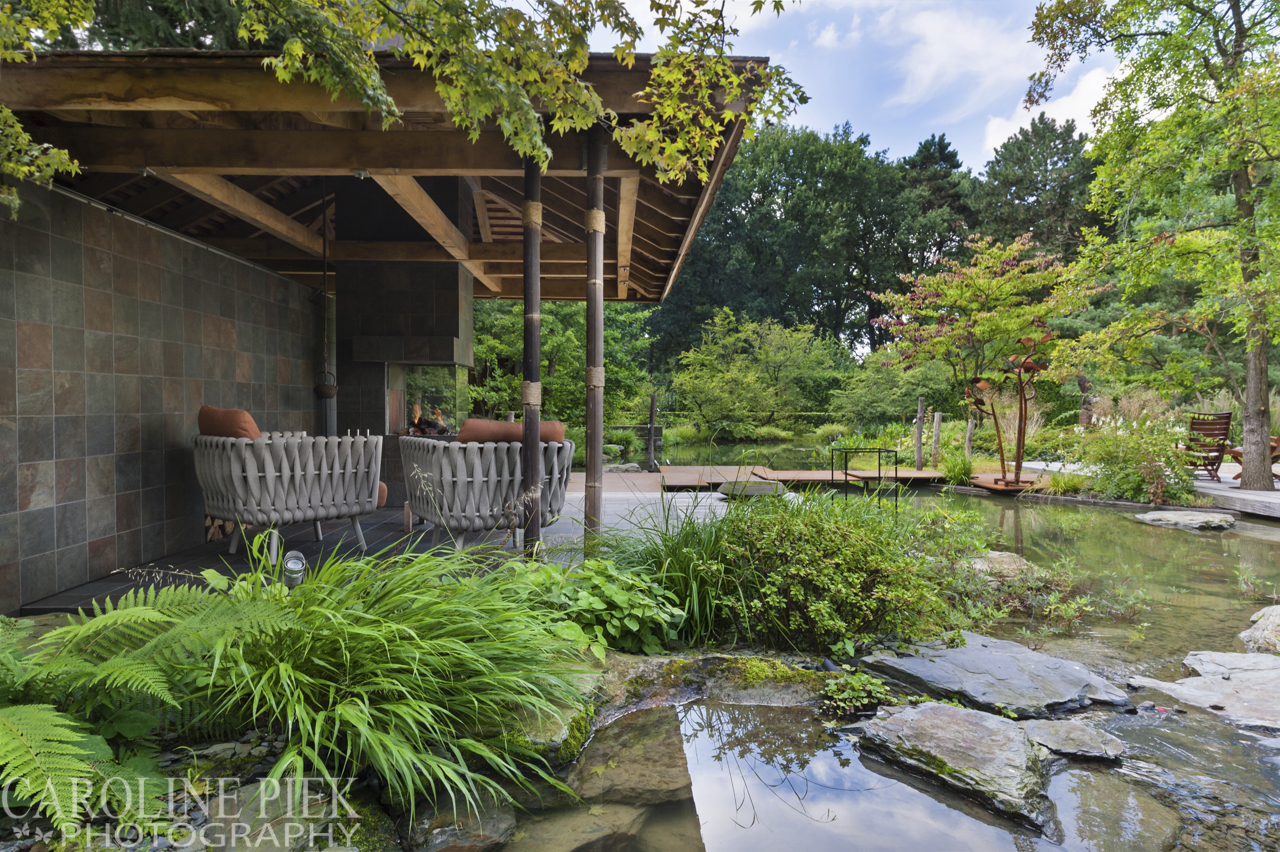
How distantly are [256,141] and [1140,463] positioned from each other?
33.0ft

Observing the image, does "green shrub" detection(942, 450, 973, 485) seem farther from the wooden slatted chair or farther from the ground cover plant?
the ground cover plant

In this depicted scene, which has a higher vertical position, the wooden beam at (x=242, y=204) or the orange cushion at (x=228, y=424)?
the wooden beam at (x=242, y=204)

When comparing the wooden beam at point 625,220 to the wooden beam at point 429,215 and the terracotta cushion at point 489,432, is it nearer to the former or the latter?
the wooden beam at point 429,215

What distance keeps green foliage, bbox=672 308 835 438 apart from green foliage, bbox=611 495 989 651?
46.4ft

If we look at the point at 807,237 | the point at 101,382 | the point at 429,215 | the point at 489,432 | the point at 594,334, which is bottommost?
the point at 489,432

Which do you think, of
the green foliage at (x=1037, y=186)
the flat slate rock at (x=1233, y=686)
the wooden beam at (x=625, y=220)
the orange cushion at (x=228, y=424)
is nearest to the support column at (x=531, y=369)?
the wooden beam at (x=625, y=220)

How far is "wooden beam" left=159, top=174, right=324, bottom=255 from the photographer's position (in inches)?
155

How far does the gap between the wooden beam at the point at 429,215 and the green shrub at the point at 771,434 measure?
39.0 ft

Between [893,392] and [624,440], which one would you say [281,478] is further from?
[893,392]

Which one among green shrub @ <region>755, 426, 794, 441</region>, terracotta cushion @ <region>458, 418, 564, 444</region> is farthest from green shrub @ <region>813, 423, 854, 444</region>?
terracotta cushion @ <region>458, 418, 564, 444</region>

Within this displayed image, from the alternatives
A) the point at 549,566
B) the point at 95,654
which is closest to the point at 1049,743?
the point at 549,566

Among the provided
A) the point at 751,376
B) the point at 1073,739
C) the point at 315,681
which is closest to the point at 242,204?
the point at 315,681

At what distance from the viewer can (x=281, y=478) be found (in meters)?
3.81

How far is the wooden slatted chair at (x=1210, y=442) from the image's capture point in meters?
8.86
